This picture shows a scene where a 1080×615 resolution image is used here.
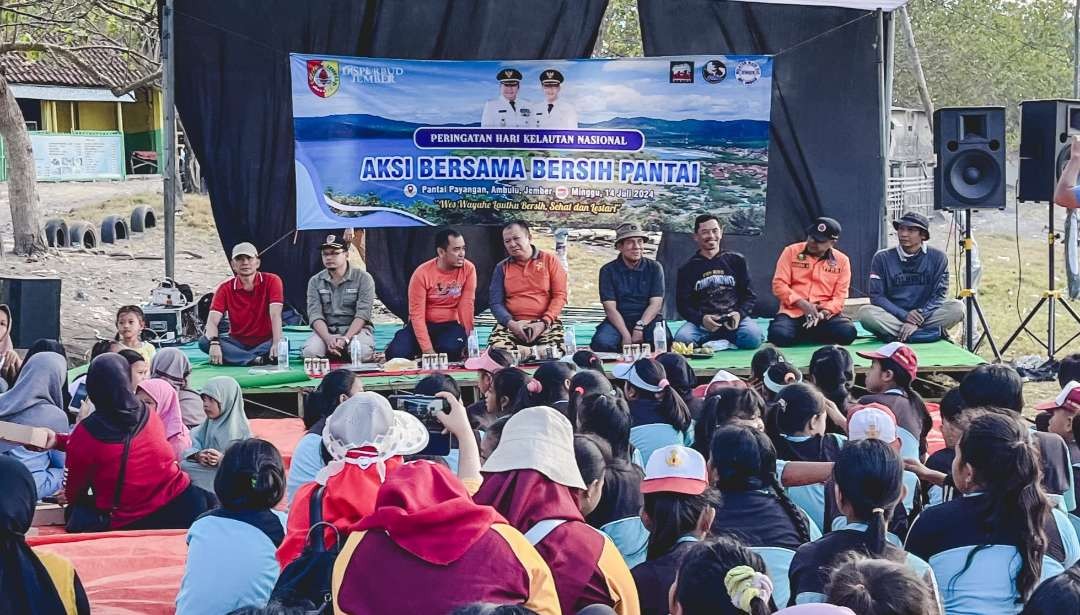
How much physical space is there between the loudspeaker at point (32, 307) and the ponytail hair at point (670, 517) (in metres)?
6.28

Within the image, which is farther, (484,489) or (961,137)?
(961,137)

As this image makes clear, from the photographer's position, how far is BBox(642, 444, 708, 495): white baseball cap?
124 inches

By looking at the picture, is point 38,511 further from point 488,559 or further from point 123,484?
point 488,559

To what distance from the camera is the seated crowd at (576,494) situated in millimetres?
2586

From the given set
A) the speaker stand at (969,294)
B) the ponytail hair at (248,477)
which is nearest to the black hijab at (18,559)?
the ponytail hair at (248,477)

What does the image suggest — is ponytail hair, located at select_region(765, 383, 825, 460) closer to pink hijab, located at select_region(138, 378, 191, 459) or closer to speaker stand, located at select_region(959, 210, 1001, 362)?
pink hijab, located at select_region(138, 378, 191, 459)

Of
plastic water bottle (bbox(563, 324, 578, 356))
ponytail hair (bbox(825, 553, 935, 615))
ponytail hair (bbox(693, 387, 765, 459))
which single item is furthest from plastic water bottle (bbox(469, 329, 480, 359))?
ponytail hair (bbox(825, 553, 935, 615))

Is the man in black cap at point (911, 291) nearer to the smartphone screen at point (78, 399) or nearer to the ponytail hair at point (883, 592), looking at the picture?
the smartphone screen at point (78, 399)

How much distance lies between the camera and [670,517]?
124 inches

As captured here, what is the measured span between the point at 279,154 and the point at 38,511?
4303 millimetres

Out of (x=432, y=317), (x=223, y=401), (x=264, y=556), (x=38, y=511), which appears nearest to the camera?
(x=264, y=556)

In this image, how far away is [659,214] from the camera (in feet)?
29.8

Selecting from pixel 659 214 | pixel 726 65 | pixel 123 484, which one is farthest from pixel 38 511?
pixel 726 65

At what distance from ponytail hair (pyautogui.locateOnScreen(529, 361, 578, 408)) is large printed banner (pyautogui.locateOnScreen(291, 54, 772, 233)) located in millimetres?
4039
